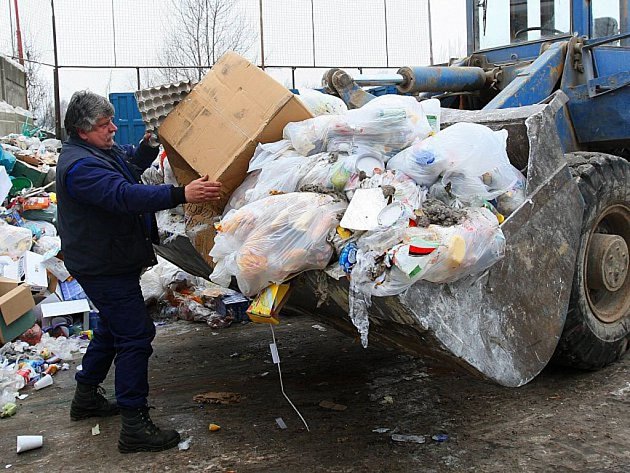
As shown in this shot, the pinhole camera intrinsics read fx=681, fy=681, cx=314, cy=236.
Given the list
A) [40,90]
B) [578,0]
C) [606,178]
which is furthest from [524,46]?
[40,90]

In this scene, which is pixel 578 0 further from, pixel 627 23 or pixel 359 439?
pixel 359 439

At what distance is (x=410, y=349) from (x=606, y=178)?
1.41m

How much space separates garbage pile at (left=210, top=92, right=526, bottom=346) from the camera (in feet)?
7.93

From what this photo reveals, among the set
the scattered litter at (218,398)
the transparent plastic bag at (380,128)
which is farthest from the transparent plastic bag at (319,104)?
the scattered litter at (218,398)

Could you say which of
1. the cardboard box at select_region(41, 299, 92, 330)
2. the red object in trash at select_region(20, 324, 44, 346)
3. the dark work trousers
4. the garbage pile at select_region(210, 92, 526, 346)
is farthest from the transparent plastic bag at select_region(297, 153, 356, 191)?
the cardboard box at select_region(41, 299, 92, 330)

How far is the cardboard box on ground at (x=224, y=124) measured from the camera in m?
3.06

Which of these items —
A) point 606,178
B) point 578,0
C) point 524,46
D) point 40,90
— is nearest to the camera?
point 606,178

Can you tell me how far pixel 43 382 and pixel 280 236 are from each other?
8.00ft

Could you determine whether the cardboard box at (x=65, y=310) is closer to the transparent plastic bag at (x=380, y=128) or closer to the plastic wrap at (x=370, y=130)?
the plastic wrap at (x=370, y=130)

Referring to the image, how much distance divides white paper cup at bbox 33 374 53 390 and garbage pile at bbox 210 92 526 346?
1.94m

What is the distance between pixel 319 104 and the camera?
340cm

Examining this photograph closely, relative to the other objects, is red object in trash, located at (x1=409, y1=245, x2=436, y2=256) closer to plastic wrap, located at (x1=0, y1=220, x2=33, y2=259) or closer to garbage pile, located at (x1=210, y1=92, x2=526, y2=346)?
garbage pile, located at (x1=210, y1=92, x2=526, y2=346)

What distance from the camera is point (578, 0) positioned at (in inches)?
191

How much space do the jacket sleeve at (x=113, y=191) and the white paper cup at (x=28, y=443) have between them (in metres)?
1.19
